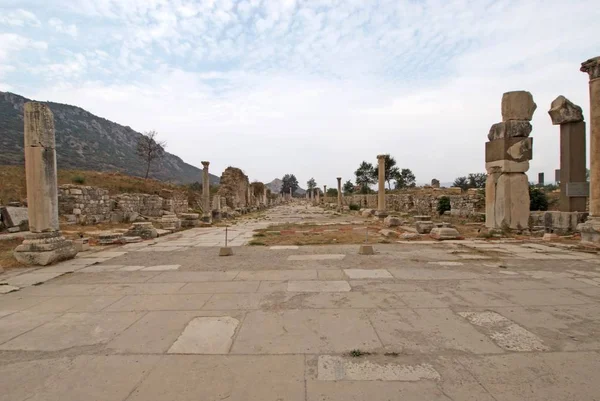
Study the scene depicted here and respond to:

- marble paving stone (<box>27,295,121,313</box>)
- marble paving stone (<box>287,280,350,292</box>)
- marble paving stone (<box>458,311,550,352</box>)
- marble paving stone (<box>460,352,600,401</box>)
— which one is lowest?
marble paving stone (<box>27,295,121,313</box>)

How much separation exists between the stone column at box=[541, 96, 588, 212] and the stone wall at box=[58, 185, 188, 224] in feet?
67.6

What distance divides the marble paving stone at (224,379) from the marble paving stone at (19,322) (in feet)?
6.46

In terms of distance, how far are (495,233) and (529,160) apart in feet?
9.32

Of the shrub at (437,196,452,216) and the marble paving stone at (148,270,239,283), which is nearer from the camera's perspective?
the marble paving stone at (148,270,239,283)

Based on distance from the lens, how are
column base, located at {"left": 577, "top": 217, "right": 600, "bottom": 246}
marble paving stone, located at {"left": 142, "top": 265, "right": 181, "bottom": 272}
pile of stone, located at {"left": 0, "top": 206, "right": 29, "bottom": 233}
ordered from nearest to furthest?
1. marble paving stone, located at {"left": 142, "top": 265, "right": 181, "bottom": 272}
2. column base, located at {"left": 577, "top": 217, "right": 600, "bottom": 246}
3. pile of stone, located at {"left": 0, "top": 206, "right": 29, "bottom": 233}

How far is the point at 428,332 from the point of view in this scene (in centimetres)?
341

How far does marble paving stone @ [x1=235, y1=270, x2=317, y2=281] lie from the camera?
5.73 meters

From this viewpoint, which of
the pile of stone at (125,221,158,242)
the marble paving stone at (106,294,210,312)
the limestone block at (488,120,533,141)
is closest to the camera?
the marble paving stone at (106,294,210,312)

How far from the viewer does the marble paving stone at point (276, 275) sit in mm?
5732

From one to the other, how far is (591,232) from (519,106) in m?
4.96

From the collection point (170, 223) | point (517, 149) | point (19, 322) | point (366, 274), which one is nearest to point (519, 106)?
point (517, 149)

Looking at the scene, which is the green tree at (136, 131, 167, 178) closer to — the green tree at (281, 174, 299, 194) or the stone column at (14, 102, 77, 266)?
the stone column at (14, 102, 77, 266)

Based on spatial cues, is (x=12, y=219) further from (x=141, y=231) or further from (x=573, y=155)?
(x=573, y=155)

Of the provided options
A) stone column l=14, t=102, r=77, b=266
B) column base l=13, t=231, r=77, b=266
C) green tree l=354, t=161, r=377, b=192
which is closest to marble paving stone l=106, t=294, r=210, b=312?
column base l=13, t=231, r=77, b=266
